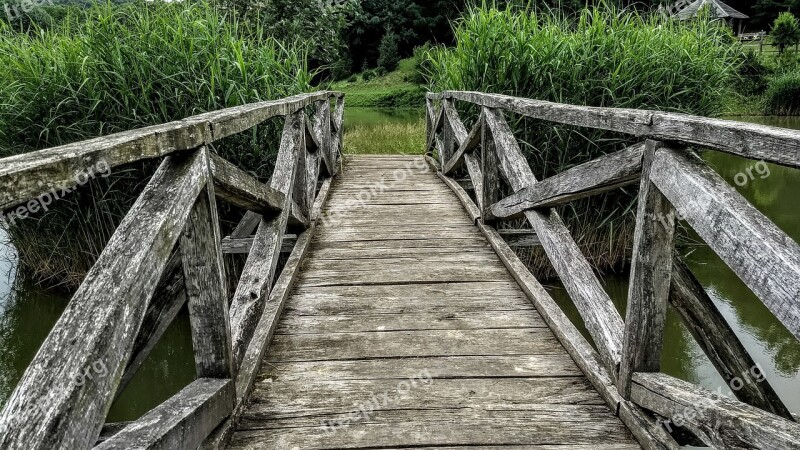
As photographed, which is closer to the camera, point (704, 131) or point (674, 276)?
point (704, 131)

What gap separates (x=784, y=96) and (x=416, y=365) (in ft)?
70.2

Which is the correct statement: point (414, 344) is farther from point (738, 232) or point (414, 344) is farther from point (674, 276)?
point (738, 232)

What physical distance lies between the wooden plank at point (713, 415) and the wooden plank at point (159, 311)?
1.49 meters

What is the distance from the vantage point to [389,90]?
32.5m

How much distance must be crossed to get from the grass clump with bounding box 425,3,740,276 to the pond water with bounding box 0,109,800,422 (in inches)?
29.1

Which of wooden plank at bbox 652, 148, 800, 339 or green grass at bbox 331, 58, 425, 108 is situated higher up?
wooden plank at bbox 652, 148, 800, 339

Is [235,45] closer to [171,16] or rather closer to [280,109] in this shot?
[171,16]

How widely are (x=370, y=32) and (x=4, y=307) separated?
4515 centimetres

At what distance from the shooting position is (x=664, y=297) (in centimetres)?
164

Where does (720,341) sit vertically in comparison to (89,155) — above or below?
below

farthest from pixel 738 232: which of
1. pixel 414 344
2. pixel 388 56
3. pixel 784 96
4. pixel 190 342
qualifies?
pixel 388 56

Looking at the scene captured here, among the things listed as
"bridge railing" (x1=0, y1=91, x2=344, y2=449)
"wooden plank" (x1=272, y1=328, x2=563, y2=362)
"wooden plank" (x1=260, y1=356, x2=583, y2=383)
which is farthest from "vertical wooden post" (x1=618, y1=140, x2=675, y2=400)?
"bridge railing" (x1=0, y1=91, x2=344, y2=449)

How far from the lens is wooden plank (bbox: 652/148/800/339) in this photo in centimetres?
103

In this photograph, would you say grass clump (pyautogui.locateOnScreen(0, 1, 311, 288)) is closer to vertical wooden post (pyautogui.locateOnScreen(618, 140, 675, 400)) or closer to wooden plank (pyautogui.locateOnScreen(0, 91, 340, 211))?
wooden plank (pyautogui.locateOnScreen(0, 91, 340, 211))
